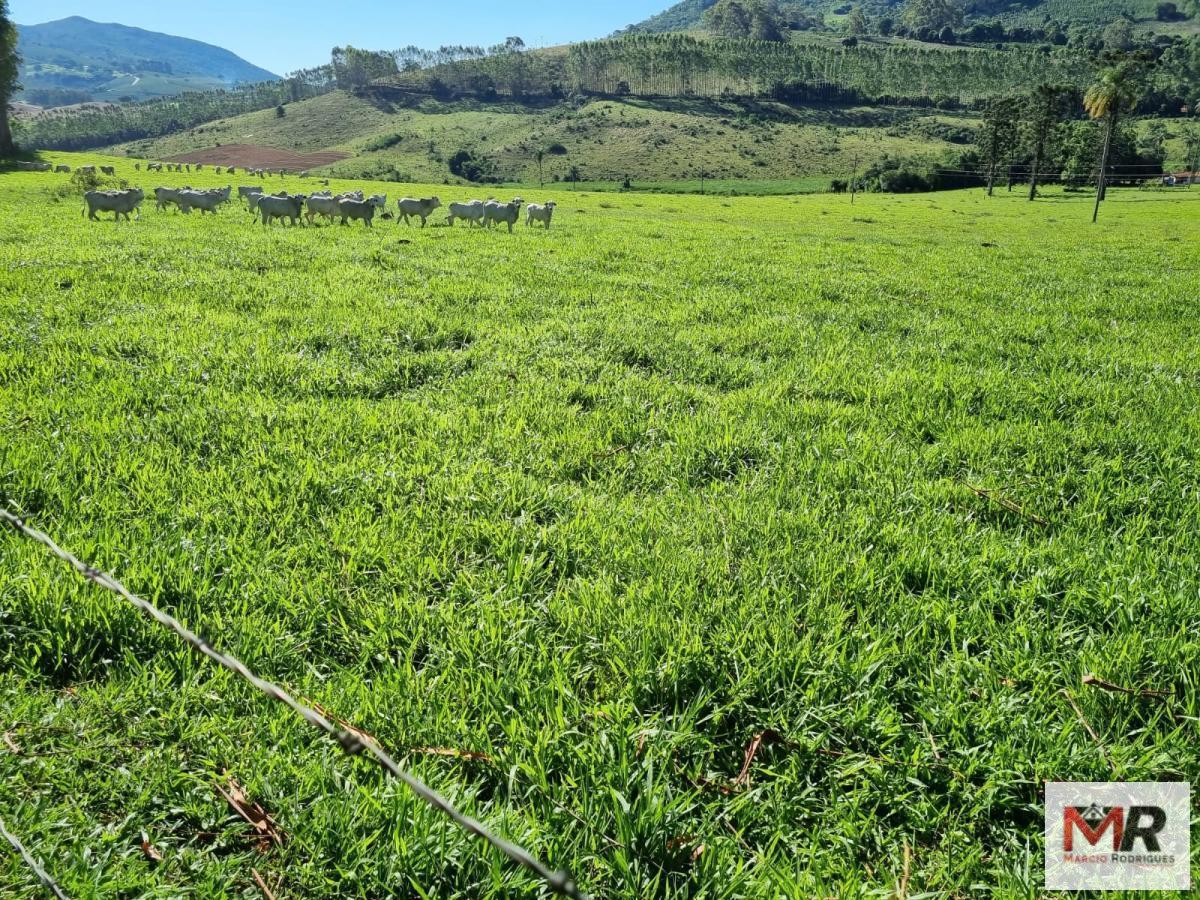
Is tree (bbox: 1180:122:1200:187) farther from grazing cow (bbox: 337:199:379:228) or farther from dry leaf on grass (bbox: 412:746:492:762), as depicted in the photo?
dry leaf on grass (bbox: 412:746:492:762)

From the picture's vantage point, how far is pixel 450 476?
4.92 meters

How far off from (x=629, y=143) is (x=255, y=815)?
176m

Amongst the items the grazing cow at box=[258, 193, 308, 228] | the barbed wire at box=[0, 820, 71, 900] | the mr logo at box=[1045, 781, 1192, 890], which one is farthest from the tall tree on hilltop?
the barbed wire at box=[0, 820, 71, 900]

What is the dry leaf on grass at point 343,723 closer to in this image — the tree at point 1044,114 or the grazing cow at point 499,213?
the grazing cow at point 499,213

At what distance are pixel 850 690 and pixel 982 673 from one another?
62 centimetres

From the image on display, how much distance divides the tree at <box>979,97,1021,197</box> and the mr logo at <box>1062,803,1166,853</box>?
110m

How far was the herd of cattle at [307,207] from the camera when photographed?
862 inches

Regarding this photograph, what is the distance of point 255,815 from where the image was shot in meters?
2.46

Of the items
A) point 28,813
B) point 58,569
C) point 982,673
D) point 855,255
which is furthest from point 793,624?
point 855,255

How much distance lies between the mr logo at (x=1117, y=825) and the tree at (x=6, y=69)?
276ft

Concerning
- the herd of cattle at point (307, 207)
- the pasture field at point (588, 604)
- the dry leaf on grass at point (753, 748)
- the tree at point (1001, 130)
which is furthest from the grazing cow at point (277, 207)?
the tree at point (1001, 130)

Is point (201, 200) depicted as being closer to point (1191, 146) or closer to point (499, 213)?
point (499, 213)

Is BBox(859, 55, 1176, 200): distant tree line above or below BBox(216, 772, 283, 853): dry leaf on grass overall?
above

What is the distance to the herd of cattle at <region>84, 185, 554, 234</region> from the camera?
71.9 ft
